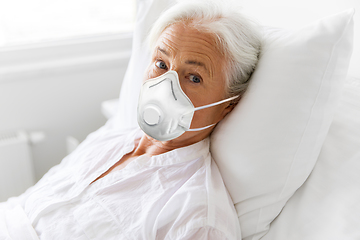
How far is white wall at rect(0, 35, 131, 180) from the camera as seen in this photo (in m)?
1.77

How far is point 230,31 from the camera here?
978 millimetres

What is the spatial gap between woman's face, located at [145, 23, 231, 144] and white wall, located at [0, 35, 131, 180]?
40.4 inches

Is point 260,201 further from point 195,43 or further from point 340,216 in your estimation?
point 195,43

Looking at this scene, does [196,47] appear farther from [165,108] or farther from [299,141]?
[299,141]

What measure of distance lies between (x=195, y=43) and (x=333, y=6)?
479 mm

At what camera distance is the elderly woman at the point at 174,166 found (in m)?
0.90

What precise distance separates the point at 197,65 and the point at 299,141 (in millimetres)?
344

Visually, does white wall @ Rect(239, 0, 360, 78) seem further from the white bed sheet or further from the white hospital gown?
the white hospital gown

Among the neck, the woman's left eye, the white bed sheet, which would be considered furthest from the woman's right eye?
the white bed sheet

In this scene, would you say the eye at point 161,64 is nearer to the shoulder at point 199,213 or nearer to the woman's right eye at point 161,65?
the woman's right eye at point 161,65

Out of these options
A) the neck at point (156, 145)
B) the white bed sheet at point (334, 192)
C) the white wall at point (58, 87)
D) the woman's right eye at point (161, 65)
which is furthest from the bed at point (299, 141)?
the white wall at point (58, 87)

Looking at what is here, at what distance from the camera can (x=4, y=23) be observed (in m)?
1.83

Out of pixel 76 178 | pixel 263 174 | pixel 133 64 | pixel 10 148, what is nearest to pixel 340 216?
pixel 263 174

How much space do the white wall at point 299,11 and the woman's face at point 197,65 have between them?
0.24m
